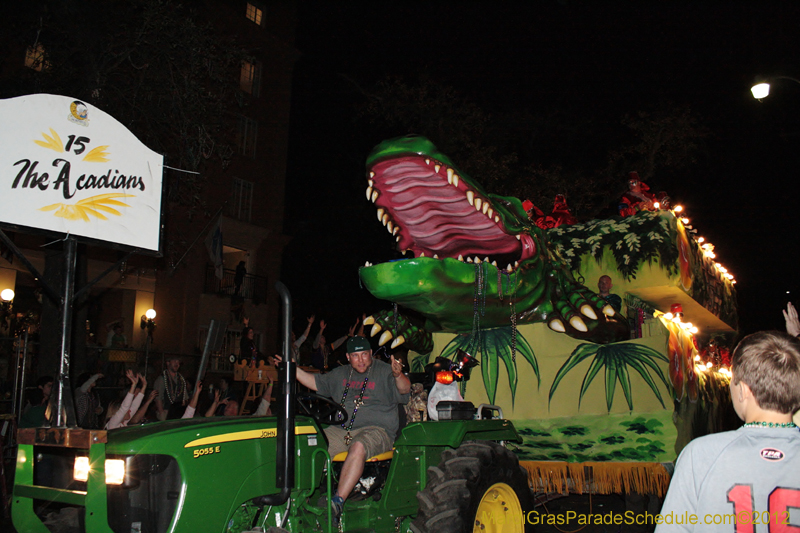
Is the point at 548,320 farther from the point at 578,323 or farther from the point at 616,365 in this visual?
the point at 616,365

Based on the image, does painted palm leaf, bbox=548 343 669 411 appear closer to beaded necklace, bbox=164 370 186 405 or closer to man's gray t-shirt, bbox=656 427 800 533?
man's gray t-shirt, bbox=656 427 800 533

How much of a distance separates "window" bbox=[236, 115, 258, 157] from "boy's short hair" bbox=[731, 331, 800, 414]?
69.1ft

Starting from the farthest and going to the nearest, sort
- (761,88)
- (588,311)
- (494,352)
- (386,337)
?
(761,88) < (386,337) < (494,352) < (588,311)

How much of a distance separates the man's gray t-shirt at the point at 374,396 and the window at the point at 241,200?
17245mm

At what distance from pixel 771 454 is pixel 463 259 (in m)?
4.34

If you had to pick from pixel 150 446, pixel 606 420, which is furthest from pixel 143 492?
pixel 606 420

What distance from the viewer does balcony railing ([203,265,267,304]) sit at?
66.3 ft

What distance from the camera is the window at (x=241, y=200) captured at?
21391 millimetres

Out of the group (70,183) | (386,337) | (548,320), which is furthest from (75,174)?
(548,320)

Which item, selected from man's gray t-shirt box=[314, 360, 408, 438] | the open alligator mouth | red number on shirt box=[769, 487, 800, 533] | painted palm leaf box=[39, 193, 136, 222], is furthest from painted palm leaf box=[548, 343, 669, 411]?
painted palm leaf box=[39, 193, 136, 222]

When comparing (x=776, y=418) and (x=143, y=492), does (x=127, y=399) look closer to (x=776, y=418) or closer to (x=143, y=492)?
(x=143, y=492)

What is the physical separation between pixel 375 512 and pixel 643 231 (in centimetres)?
421

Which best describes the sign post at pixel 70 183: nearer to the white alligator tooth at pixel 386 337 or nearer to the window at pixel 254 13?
the white alligator tooth at pixel 386 337

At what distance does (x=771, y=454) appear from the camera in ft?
5.98
